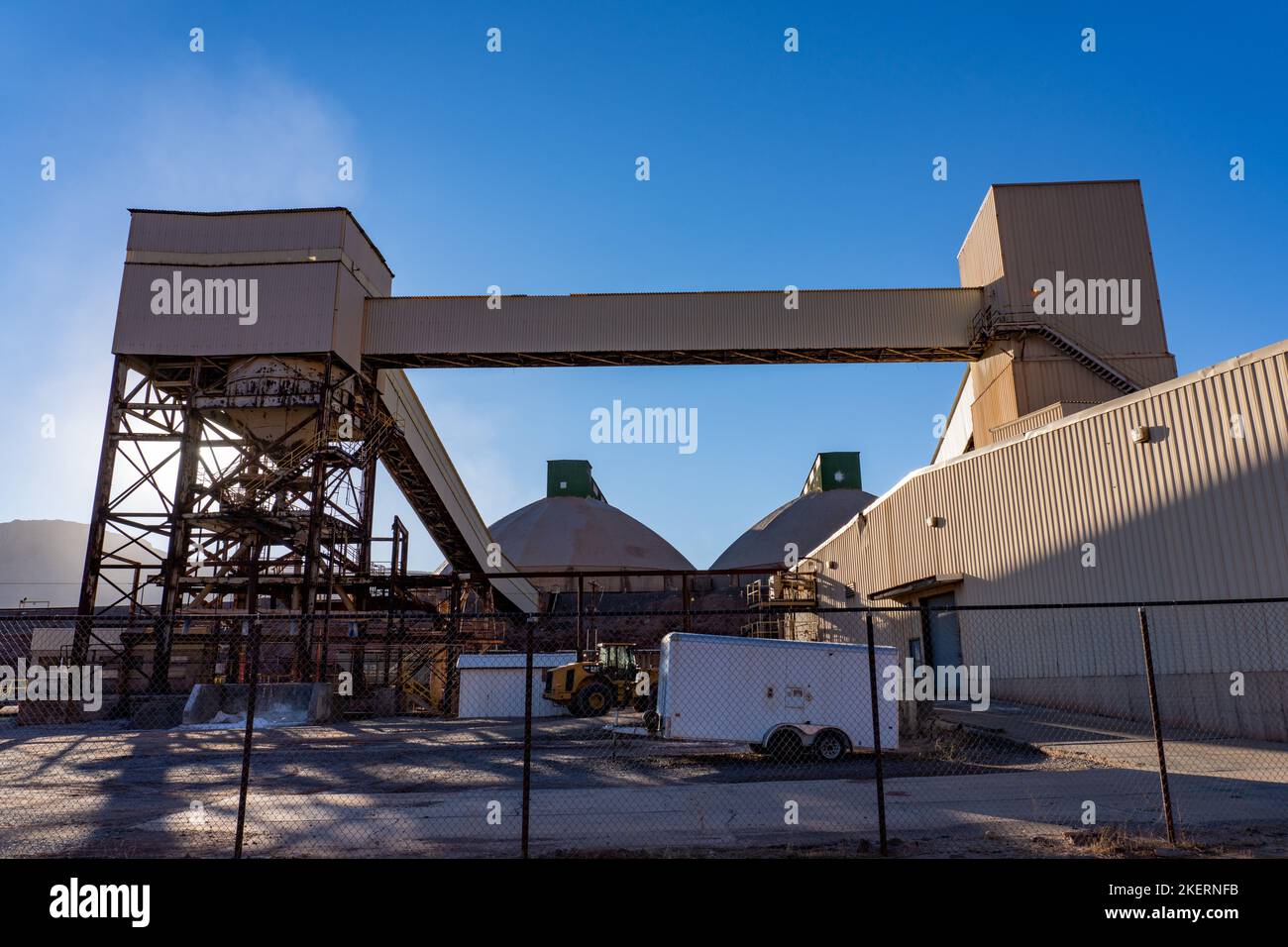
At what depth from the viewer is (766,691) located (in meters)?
16.0

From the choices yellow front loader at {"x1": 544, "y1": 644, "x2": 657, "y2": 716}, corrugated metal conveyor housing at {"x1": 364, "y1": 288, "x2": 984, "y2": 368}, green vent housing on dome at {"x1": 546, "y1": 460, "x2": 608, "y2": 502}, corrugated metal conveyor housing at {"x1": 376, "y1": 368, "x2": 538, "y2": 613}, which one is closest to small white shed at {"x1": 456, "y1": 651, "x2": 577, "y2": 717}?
yellow front loader at {"x1": 544, "y1": 644, "x2": 657, "y2": 716}

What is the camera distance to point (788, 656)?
1592 cm

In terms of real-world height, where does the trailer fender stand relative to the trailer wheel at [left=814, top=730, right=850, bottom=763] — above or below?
above

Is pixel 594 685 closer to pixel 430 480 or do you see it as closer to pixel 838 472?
pixel 430 480

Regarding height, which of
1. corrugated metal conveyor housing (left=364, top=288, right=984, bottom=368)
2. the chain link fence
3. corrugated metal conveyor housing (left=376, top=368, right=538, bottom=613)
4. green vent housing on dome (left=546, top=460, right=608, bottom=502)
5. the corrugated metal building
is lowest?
the chain link fence

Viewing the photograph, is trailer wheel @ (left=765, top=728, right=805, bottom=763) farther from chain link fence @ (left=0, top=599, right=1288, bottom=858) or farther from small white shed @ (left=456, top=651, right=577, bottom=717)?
small white shed @ (left=456, top=651, right=577, bottom=717)

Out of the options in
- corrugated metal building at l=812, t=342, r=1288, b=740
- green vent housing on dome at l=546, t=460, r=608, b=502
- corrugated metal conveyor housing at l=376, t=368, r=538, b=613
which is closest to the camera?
corrugated metal building at l=812, t=342, r=1288, b=740

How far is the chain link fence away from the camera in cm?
929

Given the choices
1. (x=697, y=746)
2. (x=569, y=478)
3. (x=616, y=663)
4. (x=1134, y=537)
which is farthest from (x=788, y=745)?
(x=569, y=478)

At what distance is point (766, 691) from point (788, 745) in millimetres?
1104

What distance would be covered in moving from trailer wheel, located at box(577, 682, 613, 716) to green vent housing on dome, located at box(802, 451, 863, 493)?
176ft

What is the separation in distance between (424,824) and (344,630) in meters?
24.6

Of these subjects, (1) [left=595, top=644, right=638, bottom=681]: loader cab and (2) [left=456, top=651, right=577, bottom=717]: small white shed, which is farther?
(2) [left=456, top=651, right=577, bottom=717]: small white shed
